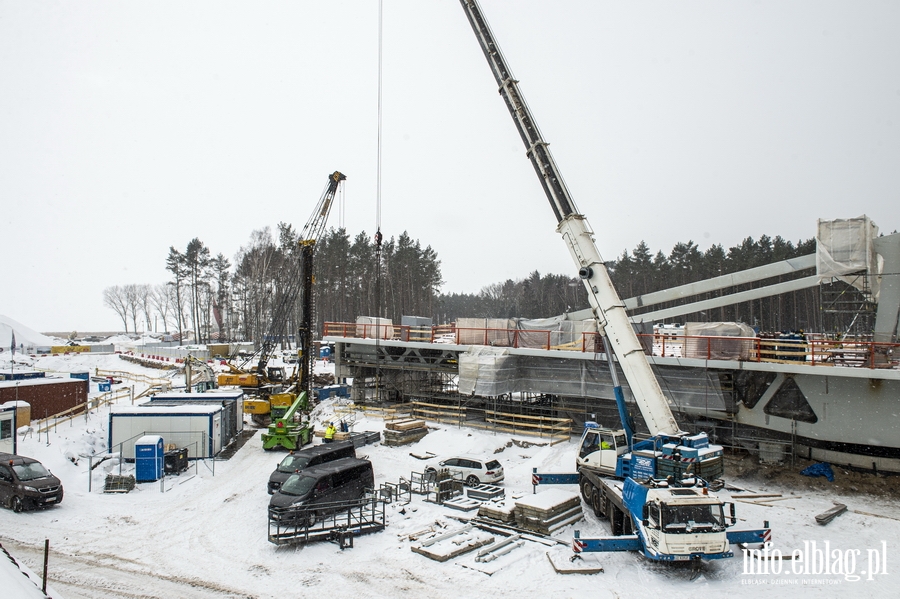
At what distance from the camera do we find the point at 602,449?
16016 millimetres

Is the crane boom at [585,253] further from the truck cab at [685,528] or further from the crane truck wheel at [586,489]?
the truck cab at [685,528]

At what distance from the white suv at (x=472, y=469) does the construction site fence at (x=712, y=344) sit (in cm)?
873

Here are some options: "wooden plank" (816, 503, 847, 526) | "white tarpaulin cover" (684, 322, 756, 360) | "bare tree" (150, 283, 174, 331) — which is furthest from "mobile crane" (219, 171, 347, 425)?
"bare tree" (150, 283, 174, 331)

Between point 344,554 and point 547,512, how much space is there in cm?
531

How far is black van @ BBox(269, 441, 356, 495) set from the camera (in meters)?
17.7

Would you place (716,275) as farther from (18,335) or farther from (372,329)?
(18,335)

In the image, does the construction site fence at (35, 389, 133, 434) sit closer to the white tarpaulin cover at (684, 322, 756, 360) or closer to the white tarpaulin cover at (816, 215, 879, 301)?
the white tarpaulin cover at (684, 322, 756, 360)

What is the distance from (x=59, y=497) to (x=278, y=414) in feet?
34.7

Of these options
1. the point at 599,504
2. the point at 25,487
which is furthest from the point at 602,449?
the point at 25,487

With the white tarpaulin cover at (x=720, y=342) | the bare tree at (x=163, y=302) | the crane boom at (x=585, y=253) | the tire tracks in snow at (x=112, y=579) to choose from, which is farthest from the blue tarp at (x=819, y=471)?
the bare tree at (x=163, y=302)

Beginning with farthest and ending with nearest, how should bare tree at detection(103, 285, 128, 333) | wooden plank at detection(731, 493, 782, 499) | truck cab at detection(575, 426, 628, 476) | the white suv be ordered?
bare tree at detection(103, 285, 128, 333) < the white suv < wooden plank at detection(731, 493, 782, 499) < truck cab at detection(575, 426, 628, 476)

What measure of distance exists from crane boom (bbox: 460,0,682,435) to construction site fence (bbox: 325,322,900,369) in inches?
297

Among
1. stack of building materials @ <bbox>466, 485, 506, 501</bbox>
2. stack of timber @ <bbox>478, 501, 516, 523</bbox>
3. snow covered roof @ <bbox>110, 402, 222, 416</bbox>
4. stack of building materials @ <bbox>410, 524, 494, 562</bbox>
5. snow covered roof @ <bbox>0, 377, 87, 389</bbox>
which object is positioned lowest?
stack of building materials @ <bbox>410, 524, 494, 562</bbox>

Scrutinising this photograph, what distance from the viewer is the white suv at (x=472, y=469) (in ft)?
59.1
